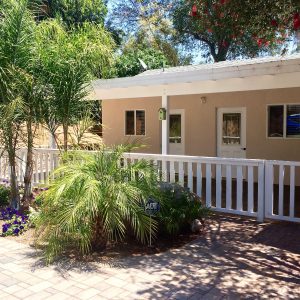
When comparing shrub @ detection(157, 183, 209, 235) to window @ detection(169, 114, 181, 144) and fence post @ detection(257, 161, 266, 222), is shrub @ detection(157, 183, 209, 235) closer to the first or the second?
fence post @ detection(257, 161, 266, 222)

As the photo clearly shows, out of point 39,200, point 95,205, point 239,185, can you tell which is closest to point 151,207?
point 95,205

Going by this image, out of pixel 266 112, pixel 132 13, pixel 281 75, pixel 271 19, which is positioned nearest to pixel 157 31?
pixel 132 13

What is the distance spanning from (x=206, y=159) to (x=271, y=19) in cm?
268

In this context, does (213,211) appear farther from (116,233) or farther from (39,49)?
(39,49)

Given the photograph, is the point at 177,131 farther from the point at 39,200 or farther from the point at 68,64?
the point at 39,200

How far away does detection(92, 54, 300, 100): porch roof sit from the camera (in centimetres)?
769

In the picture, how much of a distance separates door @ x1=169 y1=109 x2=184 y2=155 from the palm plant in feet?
23.1

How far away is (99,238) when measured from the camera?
17.6ft

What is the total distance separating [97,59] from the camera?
734 cm

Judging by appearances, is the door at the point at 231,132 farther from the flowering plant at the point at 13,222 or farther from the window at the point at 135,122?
the flowering plant at the point at 13,222

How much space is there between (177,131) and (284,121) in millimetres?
3605

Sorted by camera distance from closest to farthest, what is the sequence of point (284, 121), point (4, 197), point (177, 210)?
point (177, 210) → point (4, 197) → point (284, 121)

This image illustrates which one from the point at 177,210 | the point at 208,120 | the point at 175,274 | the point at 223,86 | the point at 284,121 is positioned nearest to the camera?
the point at 175,274

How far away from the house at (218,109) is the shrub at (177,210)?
315cm
